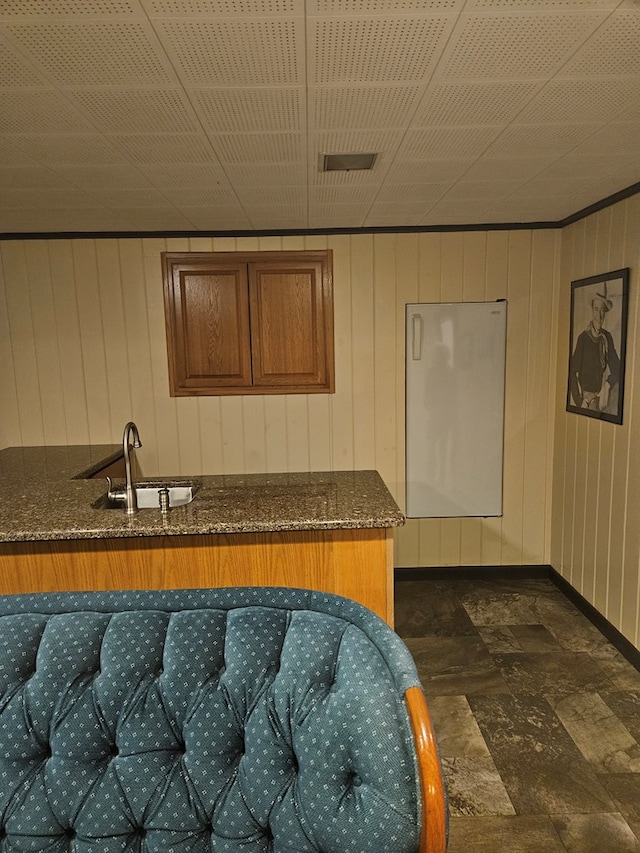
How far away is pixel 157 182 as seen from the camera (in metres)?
2.66

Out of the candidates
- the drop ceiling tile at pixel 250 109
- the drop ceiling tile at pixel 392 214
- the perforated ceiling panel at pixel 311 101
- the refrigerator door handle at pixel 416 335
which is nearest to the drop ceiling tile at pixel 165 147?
the perforated ceiling panel at pixel 311 101

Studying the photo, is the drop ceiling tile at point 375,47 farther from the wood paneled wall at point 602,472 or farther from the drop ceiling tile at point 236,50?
the wood paneled wall at point 602,472

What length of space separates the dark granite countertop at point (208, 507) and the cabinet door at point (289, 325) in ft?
3.12

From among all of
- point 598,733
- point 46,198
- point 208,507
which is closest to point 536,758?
point 598,733

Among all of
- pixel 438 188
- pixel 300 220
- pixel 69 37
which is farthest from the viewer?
pixel 300 220

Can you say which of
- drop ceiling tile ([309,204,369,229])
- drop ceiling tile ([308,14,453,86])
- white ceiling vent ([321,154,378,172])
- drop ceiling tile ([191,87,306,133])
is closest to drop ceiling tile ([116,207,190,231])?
drop ceiling tile ([309,204,369,229])

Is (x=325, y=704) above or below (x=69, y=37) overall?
below

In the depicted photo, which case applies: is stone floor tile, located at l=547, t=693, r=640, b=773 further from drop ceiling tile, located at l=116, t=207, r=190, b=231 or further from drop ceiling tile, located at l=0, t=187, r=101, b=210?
drop ceiling tile, located at l=0, t=187, r=101, b=210

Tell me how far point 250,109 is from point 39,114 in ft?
2.30

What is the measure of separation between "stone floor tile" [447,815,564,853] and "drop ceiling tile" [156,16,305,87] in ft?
8.18

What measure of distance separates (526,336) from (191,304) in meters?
2.30

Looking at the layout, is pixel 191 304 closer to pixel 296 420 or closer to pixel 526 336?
pixel 296 420

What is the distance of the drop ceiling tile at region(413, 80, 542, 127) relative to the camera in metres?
1.75

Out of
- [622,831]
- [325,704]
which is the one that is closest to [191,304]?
[325,704]
